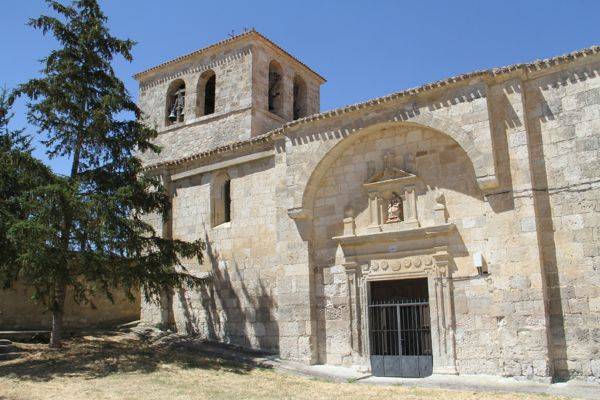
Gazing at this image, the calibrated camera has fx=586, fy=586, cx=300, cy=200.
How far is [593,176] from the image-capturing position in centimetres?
984

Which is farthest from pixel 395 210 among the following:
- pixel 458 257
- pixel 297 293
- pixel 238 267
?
pixel 238 267

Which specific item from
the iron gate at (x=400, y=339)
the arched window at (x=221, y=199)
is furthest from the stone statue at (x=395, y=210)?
the arched window at (x=221, y=199)

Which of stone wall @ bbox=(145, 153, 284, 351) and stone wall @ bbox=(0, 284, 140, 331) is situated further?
stone wall @ bbox=(0, 284, 140, 331)

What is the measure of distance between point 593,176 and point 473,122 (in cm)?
224

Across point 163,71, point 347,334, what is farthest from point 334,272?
point 163,71

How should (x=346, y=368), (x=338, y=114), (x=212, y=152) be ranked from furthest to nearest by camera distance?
(x=212, y=152) < (x=338, y=114) < (x=346, y=368)

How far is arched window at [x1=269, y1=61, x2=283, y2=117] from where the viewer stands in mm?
18938

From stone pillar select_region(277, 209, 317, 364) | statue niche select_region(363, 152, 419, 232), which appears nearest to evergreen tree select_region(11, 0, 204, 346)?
stone pillar select_region(277, 209, 317, 364)

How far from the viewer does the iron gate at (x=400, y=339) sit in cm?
1096

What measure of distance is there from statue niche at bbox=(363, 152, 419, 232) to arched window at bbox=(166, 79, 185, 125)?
9.20m

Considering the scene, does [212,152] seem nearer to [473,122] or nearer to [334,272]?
[334,272]

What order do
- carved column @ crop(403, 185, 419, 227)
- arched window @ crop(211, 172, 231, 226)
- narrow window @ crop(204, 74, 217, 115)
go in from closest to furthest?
carved column @ crop(403, 185, 419, 227)
arched window @ crop(211, 172, 231, 226)
narrow window @ crop(204, 74, 217, 115)

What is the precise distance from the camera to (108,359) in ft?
39.0

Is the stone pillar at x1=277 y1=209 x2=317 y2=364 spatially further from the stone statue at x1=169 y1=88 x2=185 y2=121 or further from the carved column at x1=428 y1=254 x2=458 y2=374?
the stone statue at x1=169 y1=88 x2=185 y2=121
